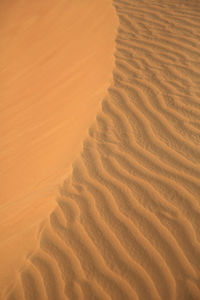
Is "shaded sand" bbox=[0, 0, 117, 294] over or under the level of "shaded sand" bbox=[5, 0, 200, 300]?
over

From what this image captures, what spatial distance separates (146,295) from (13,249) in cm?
127

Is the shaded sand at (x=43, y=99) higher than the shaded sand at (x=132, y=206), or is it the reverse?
the shaded sand at (x=43, y=99)

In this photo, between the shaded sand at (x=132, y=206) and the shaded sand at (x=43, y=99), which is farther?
the shaded sand at (x=43, y=99)

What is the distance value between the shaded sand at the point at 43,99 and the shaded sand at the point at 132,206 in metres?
0.21

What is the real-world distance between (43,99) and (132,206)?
2.89 m

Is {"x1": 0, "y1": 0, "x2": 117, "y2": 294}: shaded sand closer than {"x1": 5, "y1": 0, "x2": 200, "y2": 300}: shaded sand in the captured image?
No

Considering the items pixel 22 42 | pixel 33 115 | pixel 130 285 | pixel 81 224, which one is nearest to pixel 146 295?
pixel 130 285

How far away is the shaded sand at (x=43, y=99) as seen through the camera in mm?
3371

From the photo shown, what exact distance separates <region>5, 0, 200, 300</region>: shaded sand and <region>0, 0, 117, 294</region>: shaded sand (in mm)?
206

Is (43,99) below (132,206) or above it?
above

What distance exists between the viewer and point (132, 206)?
3.10 metres

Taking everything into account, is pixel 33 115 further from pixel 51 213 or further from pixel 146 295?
pixel 146 295

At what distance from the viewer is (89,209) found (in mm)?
3141

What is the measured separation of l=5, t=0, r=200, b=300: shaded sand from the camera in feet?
8.87
